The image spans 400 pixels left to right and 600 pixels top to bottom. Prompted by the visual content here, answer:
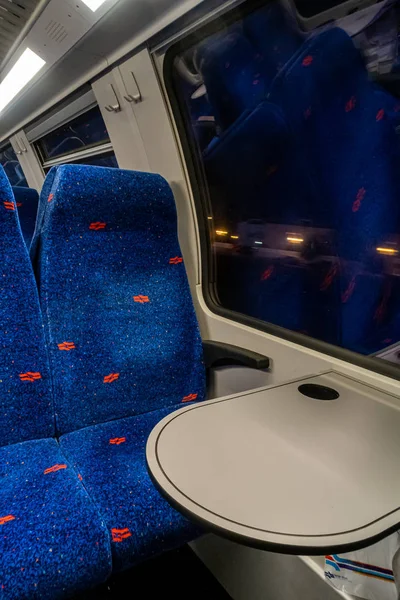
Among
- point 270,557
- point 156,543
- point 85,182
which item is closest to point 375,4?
point 85,182

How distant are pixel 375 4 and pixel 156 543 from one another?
1.51 meters

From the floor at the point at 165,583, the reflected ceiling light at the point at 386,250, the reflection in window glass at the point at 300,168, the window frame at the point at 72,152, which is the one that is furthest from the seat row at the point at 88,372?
the window frame at the point at 72,152

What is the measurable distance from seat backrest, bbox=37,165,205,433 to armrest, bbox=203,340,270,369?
41mm

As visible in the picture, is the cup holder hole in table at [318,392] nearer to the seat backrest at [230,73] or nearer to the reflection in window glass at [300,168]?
the reflection in window glass at [300,168]

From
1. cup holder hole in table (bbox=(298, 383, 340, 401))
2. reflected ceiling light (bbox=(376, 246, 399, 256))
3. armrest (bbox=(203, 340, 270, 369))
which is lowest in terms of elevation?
cup holder hole in table (bbox=(298, 383, 340, 401))

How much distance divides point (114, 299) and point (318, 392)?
0.76 metres

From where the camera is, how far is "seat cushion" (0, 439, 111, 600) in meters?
0.79

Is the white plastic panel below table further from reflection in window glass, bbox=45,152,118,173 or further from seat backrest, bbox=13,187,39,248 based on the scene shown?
reflection in window glass, bbox=45,152,118,173

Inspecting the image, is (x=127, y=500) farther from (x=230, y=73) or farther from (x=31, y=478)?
(x=230, y=73)

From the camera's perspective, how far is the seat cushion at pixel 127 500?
923 mm

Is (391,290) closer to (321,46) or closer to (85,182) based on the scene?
(321,46)

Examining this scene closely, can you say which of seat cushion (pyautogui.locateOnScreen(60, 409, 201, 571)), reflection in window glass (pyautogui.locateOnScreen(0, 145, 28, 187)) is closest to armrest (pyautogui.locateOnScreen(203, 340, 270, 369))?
seat cushion (pyautogui.locateOnScreen(60, 409, 201, 571))

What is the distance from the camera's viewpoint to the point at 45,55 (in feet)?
5.48

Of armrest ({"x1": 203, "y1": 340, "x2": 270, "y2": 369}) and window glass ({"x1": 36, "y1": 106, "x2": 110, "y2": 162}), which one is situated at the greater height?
window glass ({"x1": 36, "y1": 106, "x2": 110, "y2": 162})
